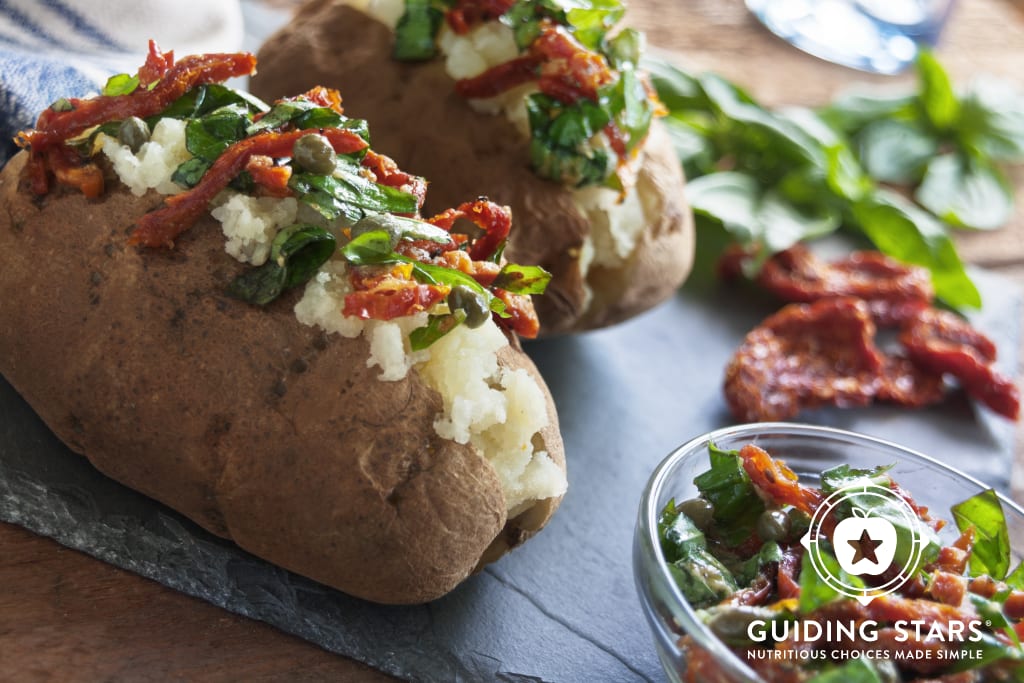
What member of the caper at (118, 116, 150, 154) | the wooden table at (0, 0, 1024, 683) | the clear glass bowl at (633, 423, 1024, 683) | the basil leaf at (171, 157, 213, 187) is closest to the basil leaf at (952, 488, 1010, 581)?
the clear glass bowl at (633, 423, 1024, 683)

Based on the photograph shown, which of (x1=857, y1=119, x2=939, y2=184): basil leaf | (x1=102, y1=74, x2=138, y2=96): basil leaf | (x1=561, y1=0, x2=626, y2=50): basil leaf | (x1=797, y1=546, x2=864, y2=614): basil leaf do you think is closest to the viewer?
(x1=797, y1=546, x2=864, y2=614): basil leaf

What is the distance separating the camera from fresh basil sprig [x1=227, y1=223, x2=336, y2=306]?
6.36 ft

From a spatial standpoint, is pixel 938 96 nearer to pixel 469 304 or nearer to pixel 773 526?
pixel 773 526

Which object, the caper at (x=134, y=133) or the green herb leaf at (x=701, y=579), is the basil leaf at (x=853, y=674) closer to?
the green herb leaf at (x=701, y=579)

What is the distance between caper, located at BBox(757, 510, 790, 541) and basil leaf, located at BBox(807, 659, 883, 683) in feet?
1.04

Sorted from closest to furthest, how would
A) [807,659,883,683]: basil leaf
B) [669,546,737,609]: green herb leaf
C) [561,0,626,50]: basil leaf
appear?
[807,659,883,683]: basil leaf
[669,546,737,609]: green herb leaf
[561,0,626,50]: basil leaf

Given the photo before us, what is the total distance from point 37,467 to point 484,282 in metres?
0.90

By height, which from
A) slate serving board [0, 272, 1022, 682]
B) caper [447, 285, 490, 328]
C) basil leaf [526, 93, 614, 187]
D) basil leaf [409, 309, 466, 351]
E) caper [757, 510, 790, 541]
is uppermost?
caper [447, 285, 490, 328]

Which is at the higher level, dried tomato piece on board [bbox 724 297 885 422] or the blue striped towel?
the blue striped towel

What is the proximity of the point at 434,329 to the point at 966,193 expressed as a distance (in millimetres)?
2679

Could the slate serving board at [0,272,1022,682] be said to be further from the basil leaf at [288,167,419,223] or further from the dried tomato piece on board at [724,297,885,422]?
the basil leaf at [288,167,419,223]

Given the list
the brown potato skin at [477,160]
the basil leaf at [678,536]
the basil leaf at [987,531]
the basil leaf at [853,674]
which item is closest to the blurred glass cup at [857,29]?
the brown potato skin at [477,160]

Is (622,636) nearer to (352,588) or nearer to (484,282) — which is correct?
(352,588)

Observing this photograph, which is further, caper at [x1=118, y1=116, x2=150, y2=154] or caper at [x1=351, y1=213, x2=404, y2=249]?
caper at [x1=118, y1=116, x2=150, y2=154]
